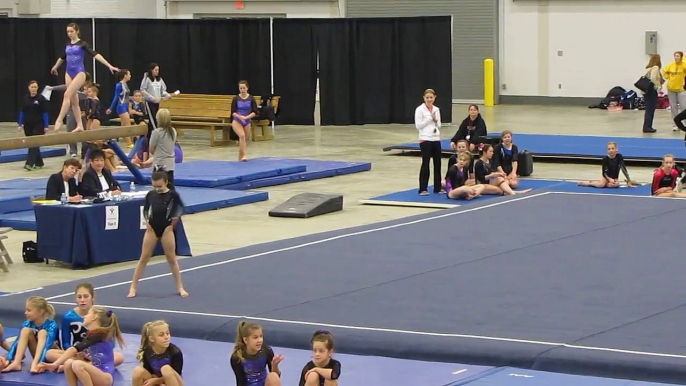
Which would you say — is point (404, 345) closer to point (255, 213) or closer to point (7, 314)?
point (7, 314)

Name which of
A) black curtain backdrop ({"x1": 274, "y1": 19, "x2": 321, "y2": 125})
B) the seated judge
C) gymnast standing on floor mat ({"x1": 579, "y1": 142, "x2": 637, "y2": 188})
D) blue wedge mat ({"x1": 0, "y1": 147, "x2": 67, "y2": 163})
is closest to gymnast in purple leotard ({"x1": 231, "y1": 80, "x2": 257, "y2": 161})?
blue wedge mat ({"x1": 0, "y1": 147, "x2": 67, "y2": 163})

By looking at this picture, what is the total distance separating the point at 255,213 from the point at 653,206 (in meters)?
4.84

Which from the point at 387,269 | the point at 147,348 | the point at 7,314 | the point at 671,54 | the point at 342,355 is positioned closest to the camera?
the point at 147,348

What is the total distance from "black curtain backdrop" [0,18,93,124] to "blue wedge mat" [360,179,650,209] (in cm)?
1218

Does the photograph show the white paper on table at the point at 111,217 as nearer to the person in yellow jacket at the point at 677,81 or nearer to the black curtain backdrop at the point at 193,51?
the person in yellow jacket at the point at 677,81

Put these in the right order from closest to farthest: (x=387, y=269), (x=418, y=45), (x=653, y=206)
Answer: (x=387, y=269) → (x=653, y=206) → (x=418, y=45)

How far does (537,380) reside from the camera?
8.42 meters

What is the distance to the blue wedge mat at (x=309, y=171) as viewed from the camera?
18688mm

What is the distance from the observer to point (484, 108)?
3045 cm

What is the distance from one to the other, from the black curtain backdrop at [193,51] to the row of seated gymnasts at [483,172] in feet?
32.5

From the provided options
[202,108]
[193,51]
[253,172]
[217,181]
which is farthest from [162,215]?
[193,51]

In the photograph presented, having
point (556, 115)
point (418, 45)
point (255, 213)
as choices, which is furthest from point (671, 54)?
point (255, 213)

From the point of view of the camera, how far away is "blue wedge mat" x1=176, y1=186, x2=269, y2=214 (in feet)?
54.1

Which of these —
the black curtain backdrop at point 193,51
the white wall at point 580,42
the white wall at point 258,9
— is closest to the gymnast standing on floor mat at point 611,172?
the black curtain backdrop at point 193,51
